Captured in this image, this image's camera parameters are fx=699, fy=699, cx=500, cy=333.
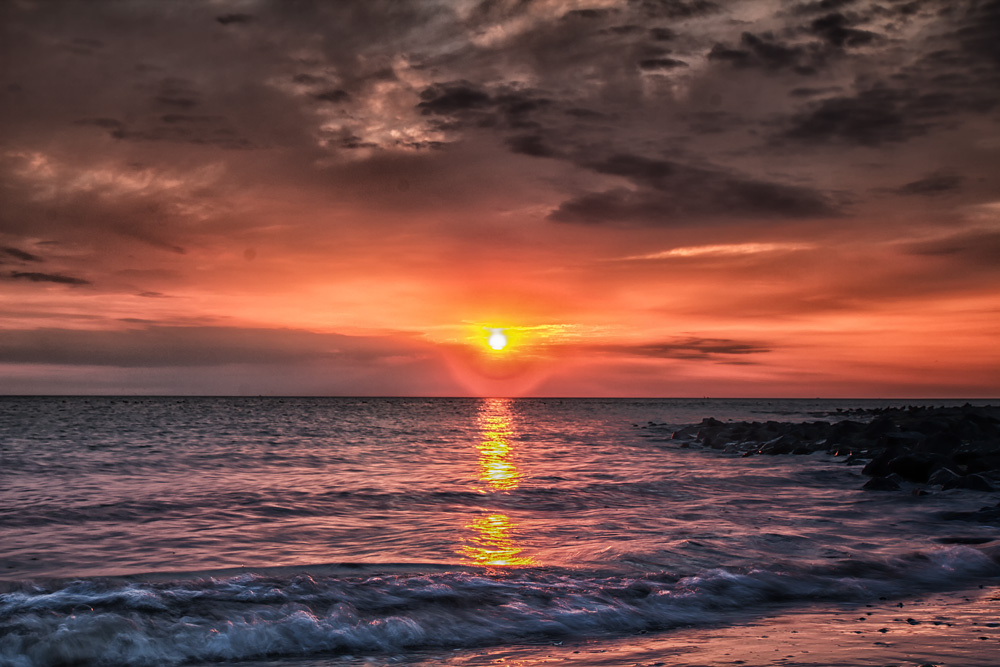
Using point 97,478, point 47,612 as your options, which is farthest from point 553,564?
point 97,478

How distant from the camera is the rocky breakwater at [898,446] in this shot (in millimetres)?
18766

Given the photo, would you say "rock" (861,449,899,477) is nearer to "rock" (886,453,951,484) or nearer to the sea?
"rock" (886,453,951,484)

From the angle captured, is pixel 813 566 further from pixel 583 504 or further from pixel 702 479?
pixel 702 479

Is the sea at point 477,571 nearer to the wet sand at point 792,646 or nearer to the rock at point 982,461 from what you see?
the wet sand at point 792,646

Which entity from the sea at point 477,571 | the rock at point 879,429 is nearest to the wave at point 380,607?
the sea at point 477,571

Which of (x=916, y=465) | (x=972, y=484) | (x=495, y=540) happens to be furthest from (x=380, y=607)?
(x=916, y=465)

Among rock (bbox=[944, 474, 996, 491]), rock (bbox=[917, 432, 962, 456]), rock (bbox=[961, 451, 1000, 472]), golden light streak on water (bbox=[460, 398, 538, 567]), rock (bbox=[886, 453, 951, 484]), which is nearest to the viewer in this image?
golden light streak on water (bbox=[460, 398, 538, 567])

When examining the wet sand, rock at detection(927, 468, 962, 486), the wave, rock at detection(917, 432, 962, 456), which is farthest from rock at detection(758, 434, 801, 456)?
the wet sand

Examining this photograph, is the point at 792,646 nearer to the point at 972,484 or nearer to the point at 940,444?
the point at 972,484

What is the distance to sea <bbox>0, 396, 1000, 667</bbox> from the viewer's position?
22.4 ft

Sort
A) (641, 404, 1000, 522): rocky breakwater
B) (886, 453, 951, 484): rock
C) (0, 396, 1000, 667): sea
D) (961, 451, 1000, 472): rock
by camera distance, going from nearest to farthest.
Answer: (0, 396, 1000, 667): sea
(641, 404, 1000, 522): rocky breakwater
(886, 453, 951, 484): rock
(961, 451, 1000, 472): rock

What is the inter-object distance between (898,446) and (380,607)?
76.6 ft

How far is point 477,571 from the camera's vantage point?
9.54 m

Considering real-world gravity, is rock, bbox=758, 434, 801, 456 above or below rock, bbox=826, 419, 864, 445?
below
